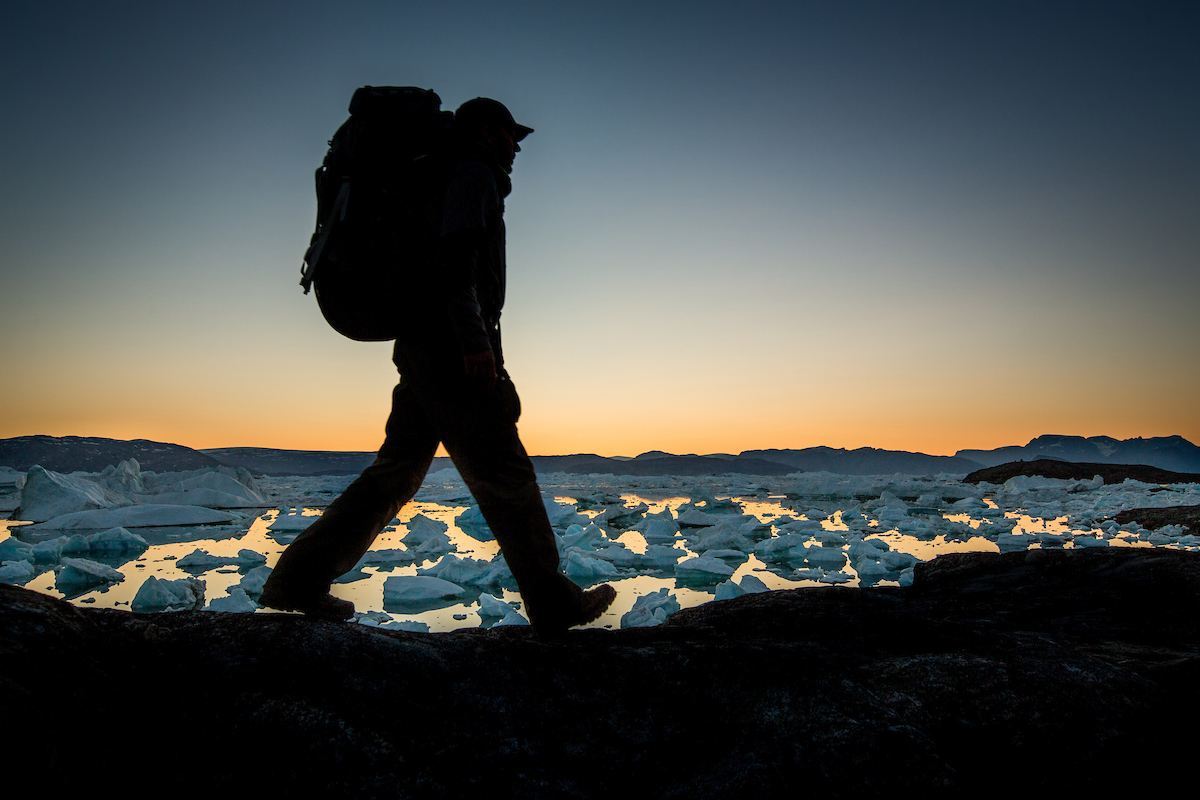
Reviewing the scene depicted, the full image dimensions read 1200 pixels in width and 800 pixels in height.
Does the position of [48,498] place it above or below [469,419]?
below

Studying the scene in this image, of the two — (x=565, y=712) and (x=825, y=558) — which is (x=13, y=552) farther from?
(x=825, y=558)

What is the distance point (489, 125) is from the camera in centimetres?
181

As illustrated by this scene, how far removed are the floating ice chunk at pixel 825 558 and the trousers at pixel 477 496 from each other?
548 centimetres

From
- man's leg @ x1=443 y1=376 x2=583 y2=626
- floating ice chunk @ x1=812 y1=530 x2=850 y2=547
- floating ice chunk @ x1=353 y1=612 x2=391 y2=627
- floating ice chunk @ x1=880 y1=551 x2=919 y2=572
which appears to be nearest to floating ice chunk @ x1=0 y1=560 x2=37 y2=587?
floating ice chunk @ x1=353 y1=612 x2=391 y2=627

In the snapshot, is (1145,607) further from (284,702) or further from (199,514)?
(199,514)

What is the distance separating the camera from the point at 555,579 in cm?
170

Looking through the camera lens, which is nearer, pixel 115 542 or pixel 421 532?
pixel 115 542

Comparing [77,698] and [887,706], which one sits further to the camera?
[887,706]

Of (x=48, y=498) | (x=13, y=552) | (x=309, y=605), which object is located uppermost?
(x=309, y=605)

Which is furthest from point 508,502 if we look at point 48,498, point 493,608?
point 48,498

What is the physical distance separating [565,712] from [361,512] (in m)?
0.95

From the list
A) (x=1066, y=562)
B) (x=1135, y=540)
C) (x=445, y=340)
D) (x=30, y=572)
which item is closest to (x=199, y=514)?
(x=30, y=572)

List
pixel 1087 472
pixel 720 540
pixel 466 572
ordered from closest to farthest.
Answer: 1. pixel 466 572
2. pixel 720 540
3. pixel 1087 472

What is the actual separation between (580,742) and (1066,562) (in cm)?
265
